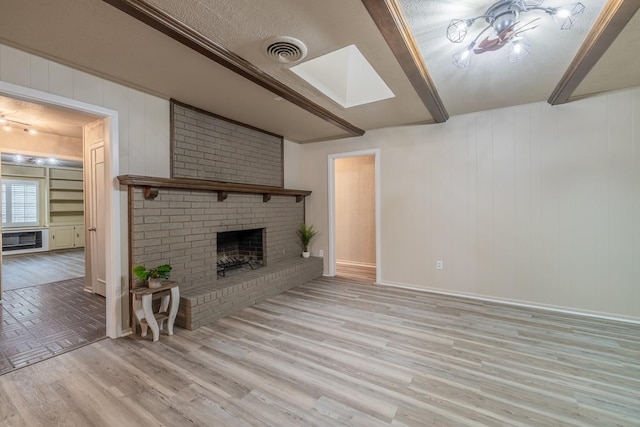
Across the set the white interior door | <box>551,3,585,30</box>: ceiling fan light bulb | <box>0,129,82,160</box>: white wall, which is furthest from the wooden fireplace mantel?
<box>0,129,82,160</box>: white wall

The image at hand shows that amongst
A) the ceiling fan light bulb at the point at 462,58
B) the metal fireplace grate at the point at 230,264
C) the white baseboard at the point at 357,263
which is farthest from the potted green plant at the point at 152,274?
the white baseboard at the point at 357,263

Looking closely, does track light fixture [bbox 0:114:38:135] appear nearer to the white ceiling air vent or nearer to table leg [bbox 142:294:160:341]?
table leg [bbox 142:294:160:341]

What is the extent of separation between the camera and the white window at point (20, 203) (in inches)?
269

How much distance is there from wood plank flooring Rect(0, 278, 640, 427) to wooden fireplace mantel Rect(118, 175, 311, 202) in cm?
149

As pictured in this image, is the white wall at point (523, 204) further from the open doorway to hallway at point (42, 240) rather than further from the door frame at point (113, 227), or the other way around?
the open doorway to hallway at point (42, 240)

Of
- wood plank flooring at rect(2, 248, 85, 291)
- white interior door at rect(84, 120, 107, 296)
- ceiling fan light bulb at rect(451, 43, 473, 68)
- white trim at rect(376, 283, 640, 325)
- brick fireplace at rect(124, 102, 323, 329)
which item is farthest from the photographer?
wood plank flooring at rect(2, 248, 85, 291)

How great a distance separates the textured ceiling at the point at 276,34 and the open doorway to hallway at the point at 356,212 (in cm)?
264

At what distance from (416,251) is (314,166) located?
92.2 inches

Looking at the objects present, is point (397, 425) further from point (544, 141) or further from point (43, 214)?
point (43, 214)

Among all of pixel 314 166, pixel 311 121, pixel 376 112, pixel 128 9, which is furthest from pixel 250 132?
pixel 128 9

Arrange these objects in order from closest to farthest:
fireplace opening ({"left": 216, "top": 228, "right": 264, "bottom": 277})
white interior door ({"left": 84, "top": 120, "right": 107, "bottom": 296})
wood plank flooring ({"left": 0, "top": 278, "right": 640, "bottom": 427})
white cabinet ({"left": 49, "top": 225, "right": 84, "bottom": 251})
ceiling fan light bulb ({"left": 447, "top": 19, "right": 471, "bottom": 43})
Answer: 1. wood plank flooring ({"left": 0, "top": 278, "right": 640, "bottom": 427})
2. ceiling fan light bulb ({"left": 447, "top": 19, "right": 471, "bottom": 43})
3. white interior door ({"left": 84, "top": 120, "right": 107, "bottom": 296})
4. fireplace opening ({"left": 216, "top": 228, "right": 264, "bottom": 277})
5. white cabinet ({"left": 49, "top": 225, "right": 84, "bottom": 251})

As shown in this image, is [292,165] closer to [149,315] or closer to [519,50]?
[149,315]

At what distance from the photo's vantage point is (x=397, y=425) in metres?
1.58

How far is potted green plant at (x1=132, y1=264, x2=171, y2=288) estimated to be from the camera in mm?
2574
